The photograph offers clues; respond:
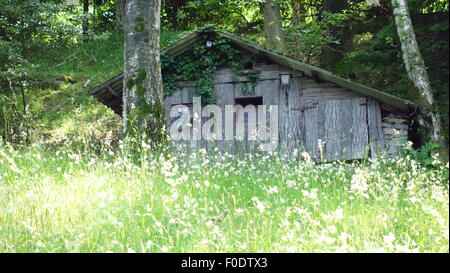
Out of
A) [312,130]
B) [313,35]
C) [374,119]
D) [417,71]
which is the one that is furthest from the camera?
[313,35]

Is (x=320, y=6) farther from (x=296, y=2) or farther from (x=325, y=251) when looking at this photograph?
(x=325, y=251)

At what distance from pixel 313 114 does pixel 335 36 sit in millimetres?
6665

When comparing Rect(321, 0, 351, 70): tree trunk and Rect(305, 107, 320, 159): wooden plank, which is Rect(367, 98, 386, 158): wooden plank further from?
Rect(321, 0, 351, 70): tree trunk

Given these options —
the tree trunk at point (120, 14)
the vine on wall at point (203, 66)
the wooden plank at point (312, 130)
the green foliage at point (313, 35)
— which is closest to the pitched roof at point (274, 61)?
the vine on wall at point (203, 66)

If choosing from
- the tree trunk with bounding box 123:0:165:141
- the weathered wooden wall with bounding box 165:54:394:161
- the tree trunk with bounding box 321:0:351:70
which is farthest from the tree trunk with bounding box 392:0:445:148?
the tree trunk with bounding box 321:0:351:70

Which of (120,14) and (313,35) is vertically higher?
(120,14)

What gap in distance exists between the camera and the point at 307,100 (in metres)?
13.3

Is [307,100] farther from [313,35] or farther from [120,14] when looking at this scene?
[120,14]

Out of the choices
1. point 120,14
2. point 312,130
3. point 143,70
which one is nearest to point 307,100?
point 312,130

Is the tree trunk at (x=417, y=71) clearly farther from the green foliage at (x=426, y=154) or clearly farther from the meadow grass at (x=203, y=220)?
the meadow grass at (x=203, y=220)

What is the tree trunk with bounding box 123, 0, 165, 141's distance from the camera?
962 cm

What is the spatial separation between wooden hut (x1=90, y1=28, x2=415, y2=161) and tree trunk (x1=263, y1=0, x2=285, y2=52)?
4783 mm

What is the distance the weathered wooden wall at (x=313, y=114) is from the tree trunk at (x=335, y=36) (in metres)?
6.11
